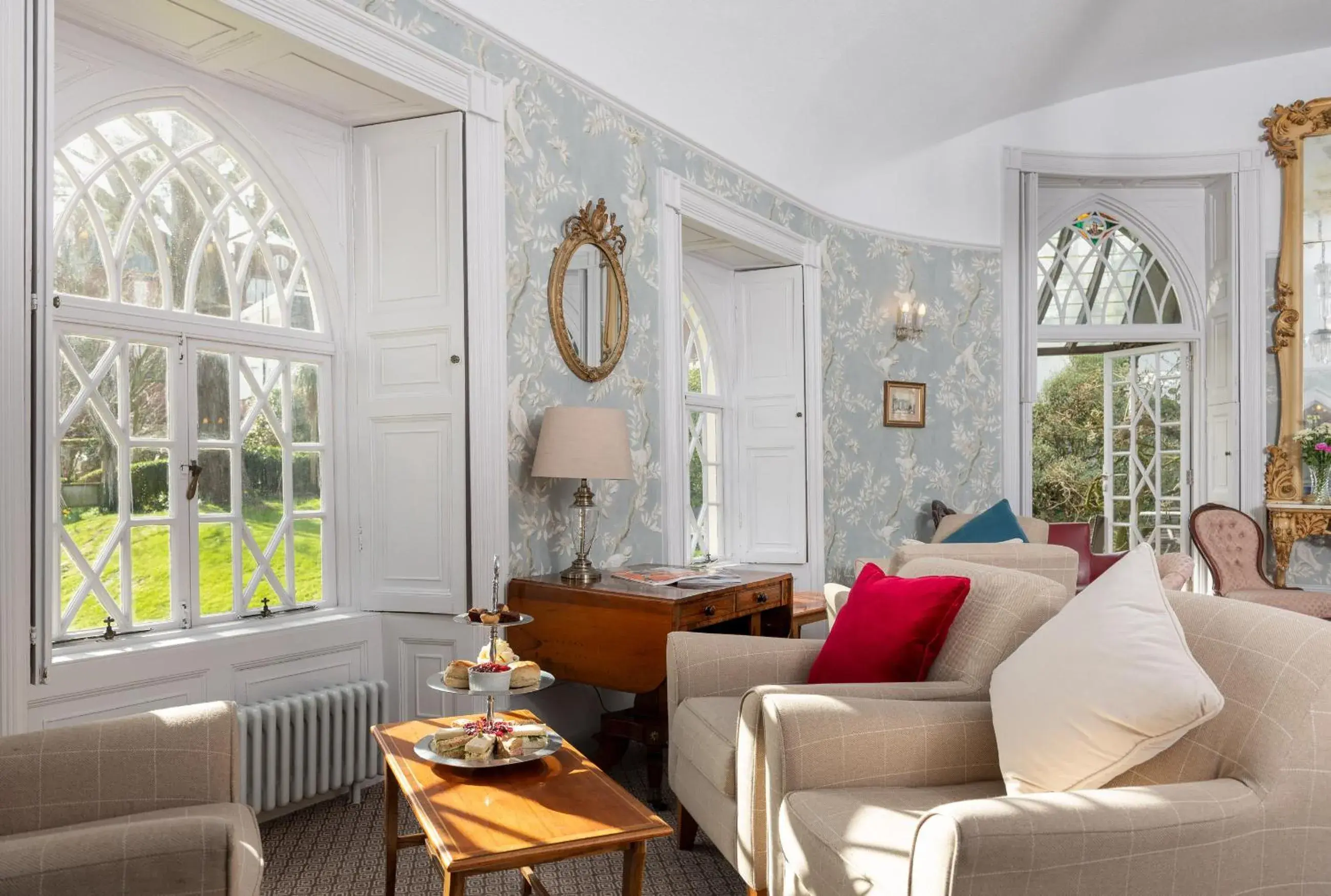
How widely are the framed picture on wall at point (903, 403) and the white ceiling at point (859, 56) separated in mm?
1272

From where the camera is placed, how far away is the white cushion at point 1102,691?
1577mm

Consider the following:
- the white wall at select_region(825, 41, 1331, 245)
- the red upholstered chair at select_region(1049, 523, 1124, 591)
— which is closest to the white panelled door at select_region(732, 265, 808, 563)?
the white wall at select_region(825, 41, 1331, 245)

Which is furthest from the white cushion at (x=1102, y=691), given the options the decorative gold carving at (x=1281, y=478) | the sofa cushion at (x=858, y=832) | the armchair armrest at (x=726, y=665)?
the decorative gold carving at (x=1281, y=478)

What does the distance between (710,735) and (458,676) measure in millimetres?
661

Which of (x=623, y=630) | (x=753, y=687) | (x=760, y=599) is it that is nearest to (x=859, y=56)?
(x=760, y=599)

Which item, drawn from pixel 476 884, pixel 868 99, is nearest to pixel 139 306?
pixel 476 884

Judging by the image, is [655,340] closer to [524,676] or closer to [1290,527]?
[524,676]

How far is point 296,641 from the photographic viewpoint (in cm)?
308

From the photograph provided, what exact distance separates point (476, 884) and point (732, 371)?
3.43 metres

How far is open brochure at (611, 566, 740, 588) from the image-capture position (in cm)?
332

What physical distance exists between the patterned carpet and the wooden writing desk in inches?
16.6

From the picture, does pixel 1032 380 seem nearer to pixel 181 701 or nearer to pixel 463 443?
pixel 463 443

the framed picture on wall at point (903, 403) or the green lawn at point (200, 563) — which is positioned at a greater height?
the framed picture on wall at point (903, 403)

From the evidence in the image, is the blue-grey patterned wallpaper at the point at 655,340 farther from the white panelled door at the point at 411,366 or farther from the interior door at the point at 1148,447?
the interior door at the point at 1148,447
